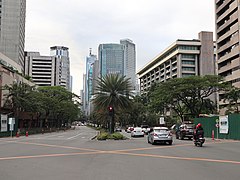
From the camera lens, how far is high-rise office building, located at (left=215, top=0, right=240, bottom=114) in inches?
2672

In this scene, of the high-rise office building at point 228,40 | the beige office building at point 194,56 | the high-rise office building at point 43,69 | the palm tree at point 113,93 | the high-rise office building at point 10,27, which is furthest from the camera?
the high-rise office building at point 43,69

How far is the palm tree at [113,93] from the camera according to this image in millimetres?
35969

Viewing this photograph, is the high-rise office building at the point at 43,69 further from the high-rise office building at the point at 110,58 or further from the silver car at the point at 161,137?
the silver car at the point at 161,137

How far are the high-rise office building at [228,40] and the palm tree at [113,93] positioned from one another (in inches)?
1458

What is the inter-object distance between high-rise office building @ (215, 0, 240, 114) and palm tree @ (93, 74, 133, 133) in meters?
37.0

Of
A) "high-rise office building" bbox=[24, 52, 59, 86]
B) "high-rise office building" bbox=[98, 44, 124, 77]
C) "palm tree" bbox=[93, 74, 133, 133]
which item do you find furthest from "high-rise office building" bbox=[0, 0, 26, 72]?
"palm tree" bbox=[93, 74, 133, 133]

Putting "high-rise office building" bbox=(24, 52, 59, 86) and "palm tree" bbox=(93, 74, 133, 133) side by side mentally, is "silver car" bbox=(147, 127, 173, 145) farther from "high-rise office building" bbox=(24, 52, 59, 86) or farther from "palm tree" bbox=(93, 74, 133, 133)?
"high-rise office building" bbox=(24, 52, 59, 86)

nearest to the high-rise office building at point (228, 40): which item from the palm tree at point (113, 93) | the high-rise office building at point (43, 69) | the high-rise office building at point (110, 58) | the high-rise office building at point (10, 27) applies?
the palm tree at point (113, 93)

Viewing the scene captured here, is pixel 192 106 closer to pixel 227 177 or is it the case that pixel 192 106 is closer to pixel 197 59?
pixel 227 177

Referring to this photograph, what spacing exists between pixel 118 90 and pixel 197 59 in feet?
258

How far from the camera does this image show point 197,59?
109 meters

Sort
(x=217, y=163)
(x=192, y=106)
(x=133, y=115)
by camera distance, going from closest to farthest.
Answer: (x=217, y=163) < (x=192, y=106) < (x=133, y=115)

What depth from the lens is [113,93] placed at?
36031 millimetres

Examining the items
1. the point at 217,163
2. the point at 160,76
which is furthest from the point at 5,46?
the point at 217,163
